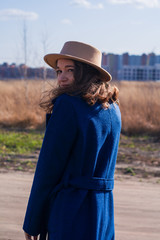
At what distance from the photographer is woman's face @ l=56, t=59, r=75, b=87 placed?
1959 mm

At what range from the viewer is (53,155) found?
180 cm

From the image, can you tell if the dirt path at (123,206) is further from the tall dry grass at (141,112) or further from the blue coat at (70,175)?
the tall dry grass at (141,112)

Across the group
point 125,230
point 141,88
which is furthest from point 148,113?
point 125,230

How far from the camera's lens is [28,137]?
35.2 ft

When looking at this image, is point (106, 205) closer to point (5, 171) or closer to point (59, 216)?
point (59, 216)

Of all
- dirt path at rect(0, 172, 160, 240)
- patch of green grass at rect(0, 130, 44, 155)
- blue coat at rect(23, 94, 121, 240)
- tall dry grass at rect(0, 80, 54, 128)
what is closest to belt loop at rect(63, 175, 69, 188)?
blue coat at rect(23, 94, 121, 240)

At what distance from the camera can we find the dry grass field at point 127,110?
12.2m

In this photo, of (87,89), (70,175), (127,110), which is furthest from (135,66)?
(70,175)

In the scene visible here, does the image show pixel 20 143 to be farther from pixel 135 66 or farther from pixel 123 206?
pixel 135 66

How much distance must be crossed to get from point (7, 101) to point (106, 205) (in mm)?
12141

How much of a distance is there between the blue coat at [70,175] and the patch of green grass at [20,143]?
6.75 metres

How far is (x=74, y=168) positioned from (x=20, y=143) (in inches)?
310

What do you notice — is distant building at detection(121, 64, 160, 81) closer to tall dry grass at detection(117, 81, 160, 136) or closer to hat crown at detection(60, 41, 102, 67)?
tall dry grass at detection(117, 81, 160, 136)

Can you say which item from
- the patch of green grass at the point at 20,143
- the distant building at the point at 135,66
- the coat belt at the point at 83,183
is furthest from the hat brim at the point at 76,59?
the distant building at the point at 135,66
